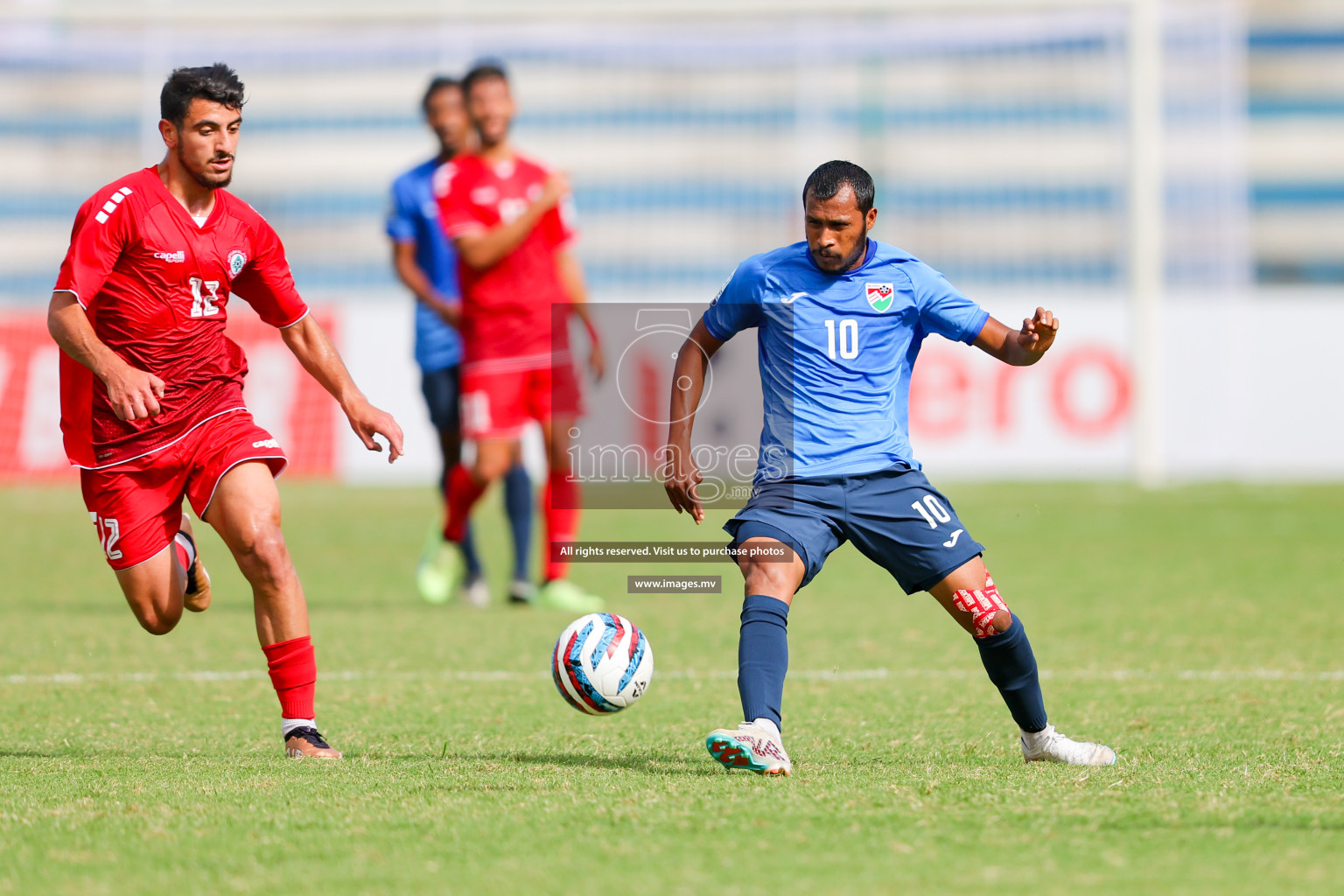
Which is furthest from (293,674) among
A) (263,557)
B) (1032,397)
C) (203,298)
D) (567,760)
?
(1032,397)

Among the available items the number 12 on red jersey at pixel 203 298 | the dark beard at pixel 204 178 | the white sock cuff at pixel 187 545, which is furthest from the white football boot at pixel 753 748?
the dark beard at pixel 204 178

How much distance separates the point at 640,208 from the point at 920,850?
1991cm

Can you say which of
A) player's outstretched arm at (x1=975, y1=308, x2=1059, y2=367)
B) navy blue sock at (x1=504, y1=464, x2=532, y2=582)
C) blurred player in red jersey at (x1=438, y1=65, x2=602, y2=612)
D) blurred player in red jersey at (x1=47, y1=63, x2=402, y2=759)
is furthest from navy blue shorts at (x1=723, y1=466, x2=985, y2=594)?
navy blue sock at (x1=504, y1=464, x2=532, y2=582)

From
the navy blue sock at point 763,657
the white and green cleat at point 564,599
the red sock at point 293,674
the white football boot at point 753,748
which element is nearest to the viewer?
the white football boot at point 753,748

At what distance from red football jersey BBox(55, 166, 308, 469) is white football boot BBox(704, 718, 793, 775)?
198cm

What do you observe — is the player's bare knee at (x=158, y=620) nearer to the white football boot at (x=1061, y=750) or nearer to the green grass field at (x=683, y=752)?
the green grass field at (x=683, y=752)

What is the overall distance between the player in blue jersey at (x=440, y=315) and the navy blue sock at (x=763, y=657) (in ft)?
15.2

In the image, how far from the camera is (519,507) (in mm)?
9500

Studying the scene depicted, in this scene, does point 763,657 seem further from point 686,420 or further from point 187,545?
point 187,545

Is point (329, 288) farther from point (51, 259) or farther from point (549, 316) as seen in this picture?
point (549, 316)

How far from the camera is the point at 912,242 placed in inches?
890

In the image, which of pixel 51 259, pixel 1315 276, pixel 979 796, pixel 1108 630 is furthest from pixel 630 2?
pixel 1315 276

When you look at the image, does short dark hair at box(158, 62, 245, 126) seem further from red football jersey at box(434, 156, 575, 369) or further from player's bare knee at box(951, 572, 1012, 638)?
red football jersey at box(434, 156, 575, 369)

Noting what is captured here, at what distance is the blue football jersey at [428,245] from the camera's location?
379 inches
